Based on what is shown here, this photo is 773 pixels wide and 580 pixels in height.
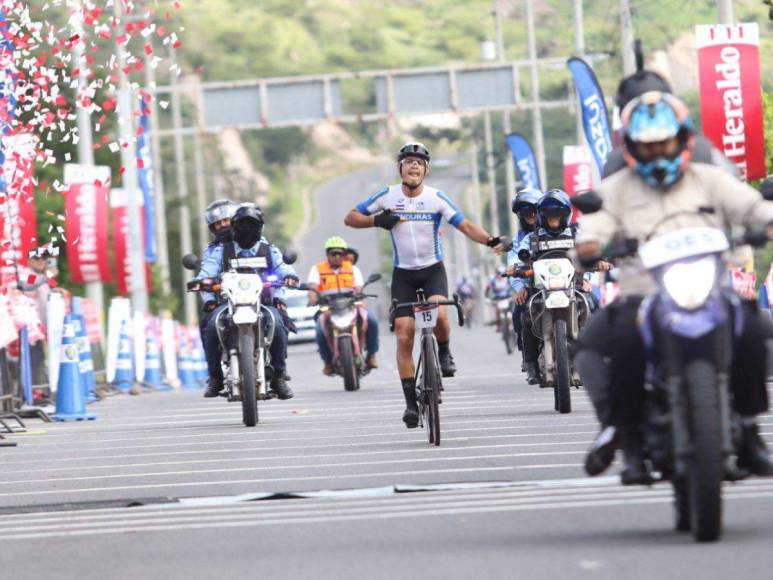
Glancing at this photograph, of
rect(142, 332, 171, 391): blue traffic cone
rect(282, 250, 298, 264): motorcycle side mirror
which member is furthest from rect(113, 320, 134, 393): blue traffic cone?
rect(282, 250, 298, 264): motorcycle side mirror

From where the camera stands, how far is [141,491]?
43.2 ft

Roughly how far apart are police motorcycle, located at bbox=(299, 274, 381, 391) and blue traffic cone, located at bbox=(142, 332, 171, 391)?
23.8 feet

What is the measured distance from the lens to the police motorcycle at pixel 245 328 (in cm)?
1820

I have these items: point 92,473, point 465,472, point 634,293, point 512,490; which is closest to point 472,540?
point 634,293

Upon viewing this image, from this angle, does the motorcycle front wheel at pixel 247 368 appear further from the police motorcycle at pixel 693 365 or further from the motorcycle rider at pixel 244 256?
the police motorcycle at pixel 693 365

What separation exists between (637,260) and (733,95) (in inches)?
671

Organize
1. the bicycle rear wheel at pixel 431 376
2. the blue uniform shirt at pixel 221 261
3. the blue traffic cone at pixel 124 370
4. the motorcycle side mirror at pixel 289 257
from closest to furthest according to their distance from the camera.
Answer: the bicycle rear wheel at pixel 431 376 → the motorcycle side mirror at pixel 289 257 → the blue uniform shirt at pixel 221 261 → the blue traffic cone at pixel 124 370

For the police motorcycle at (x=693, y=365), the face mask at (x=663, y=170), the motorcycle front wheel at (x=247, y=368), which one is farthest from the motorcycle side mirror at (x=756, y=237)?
the motorcycle front wheel at (x=247, y=368)

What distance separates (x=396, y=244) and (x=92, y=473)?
107 inches

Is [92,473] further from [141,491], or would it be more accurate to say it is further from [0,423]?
[0,423]

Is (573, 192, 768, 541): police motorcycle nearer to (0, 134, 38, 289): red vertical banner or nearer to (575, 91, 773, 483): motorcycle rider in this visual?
(575, 91, 773, 483): motorcycle rider

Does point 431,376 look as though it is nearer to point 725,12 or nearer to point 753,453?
point 753,453

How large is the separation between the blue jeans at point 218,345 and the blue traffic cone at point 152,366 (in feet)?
48.6

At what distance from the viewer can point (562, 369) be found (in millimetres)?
17719
